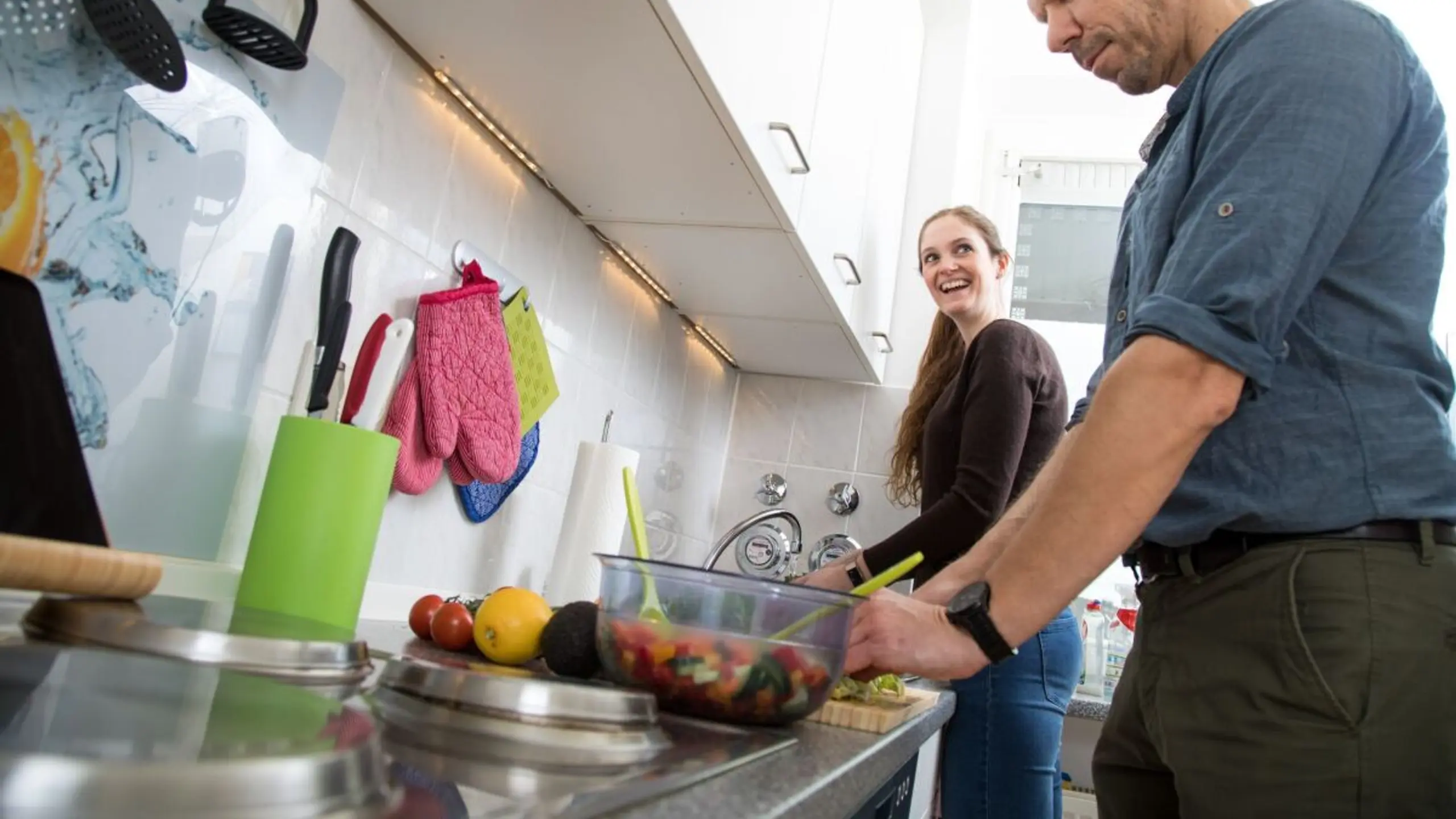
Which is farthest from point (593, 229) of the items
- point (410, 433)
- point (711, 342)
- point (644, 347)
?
point (711, 342)

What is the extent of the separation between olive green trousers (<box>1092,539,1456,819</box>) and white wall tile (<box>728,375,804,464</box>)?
168 centimetres

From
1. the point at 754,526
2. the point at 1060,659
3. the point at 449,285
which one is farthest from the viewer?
the point at 754,526

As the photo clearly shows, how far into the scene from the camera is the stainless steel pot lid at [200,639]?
1.78ft

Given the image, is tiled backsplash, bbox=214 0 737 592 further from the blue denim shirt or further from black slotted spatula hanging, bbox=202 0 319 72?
the blue denim shirt

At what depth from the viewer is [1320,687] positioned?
2.34ft

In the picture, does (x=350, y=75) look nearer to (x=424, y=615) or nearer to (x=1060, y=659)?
(x=424, y=615)

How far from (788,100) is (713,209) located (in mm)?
191

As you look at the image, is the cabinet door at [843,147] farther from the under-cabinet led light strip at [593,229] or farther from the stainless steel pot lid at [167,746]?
the stainless steel pot lid at [167,746]

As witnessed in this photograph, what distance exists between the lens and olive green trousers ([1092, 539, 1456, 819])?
27.2 inches

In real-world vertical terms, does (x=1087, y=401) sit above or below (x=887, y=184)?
below

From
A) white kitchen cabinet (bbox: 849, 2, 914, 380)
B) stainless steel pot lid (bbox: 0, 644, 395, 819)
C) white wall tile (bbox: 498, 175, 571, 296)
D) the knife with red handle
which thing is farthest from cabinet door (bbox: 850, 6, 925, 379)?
stainless steel pot lid (bbox: 0, 644, 395, 819)

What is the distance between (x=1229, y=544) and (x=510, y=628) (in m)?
0.60

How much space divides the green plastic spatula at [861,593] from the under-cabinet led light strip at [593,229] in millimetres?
782

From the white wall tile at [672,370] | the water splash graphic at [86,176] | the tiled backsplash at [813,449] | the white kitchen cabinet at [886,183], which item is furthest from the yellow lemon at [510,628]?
the tiled backsplash at [813,449]
